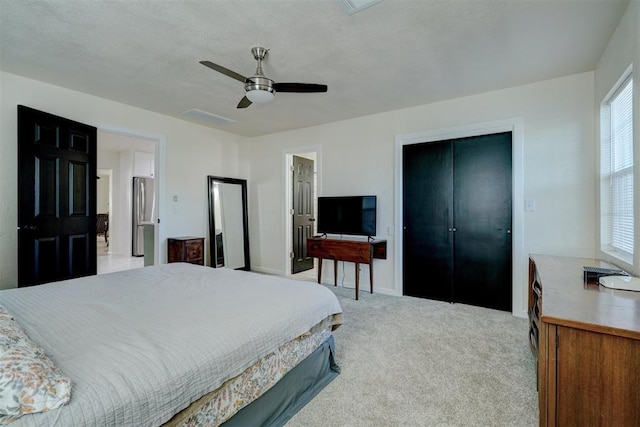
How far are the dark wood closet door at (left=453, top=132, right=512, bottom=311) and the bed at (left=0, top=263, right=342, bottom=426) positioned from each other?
7.18 ft

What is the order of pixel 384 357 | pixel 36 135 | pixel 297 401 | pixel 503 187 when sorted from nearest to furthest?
pixel 297 401, pixel 384 357, pixel 36 135, pixel 503 187

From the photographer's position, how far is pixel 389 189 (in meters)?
4.12

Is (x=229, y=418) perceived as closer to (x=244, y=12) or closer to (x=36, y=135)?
(x=244, y=12)

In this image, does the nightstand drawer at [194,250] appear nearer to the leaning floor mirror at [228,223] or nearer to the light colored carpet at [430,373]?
the leaning floor mirror at [228,223]

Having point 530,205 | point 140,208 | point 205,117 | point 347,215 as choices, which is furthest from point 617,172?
point 140,208

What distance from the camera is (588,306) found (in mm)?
1229

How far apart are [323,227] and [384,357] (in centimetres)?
236

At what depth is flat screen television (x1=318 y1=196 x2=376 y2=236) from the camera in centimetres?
409

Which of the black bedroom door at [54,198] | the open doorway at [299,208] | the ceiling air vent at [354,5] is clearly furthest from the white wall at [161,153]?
the ceiling air vent at [354,5]

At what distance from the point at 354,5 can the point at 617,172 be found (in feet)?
8.14

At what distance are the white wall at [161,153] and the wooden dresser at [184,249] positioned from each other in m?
0.15

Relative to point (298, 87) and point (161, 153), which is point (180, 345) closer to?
point (298, 87)

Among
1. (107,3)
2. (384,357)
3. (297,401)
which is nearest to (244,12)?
(107,3)

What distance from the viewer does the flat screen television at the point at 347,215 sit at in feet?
13.4
